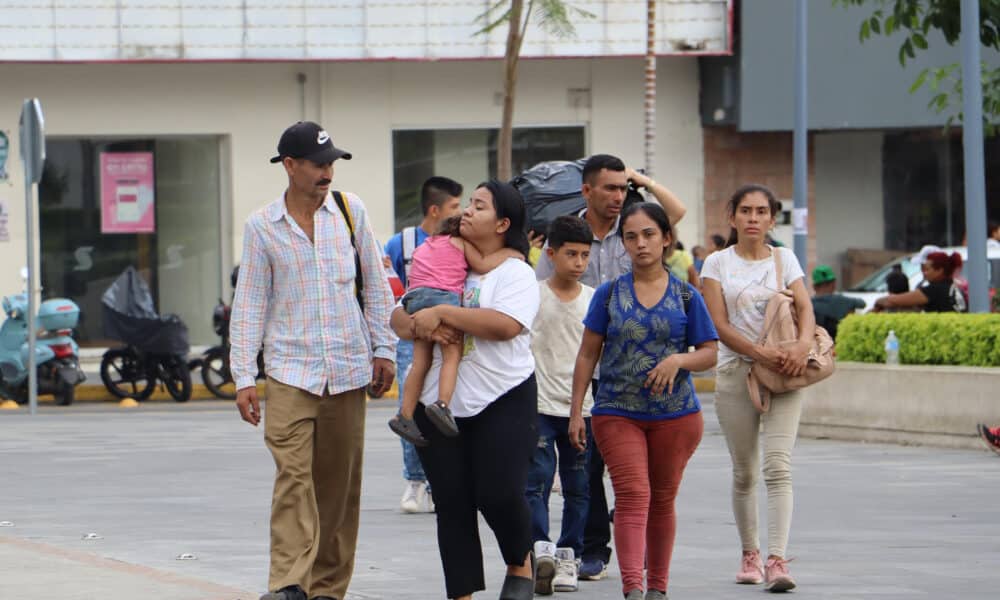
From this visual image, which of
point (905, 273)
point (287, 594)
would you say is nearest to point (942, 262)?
point (905, 273)

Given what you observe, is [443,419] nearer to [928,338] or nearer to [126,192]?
[928,338]

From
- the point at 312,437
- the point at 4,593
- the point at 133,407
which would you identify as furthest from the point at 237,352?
the point at 133,407

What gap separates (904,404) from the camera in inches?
603

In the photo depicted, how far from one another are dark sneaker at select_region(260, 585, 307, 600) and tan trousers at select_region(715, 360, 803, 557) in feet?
7.43

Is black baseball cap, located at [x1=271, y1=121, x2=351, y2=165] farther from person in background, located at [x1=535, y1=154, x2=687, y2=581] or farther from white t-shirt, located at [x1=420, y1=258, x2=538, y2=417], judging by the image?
person in background, located at [x1=535, y1=154, x2=687, y2=581]

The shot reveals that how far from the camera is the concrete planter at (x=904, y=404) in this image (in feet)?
48.2

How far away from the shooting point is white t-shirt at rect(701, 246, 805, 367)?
863 cm

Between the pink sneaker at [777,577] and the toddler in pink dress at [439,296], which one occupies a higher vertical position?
the toddler in pink dress at [439,296]

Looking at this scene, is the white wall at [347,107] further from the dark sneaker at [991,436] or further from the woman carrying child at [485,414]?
the woman carrying child at [485,414]

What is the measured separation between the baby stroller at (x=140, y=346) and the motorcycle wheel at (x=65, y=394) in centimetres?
55

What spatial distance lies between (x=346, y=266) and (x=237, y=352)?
0.55 meters

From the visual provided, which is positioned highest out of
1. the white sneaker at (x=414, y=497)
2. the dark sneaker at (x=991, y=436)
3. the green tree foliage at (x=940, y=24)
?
the green tree foliage at (x=940, y=24)

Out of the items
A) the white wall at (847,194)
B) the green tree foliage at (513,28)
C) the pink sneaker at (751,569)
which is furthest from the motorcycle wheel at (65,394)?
the pink sneaker at (751,569)

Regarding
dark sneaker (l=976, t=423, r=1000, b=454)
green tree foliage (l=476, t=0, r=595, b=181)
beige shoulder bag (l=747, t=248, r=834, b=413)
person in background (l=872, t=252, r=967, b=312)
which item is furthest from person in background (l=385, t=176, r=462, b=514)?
green tree foliage (l=476, t=0, r=595, b=181)
